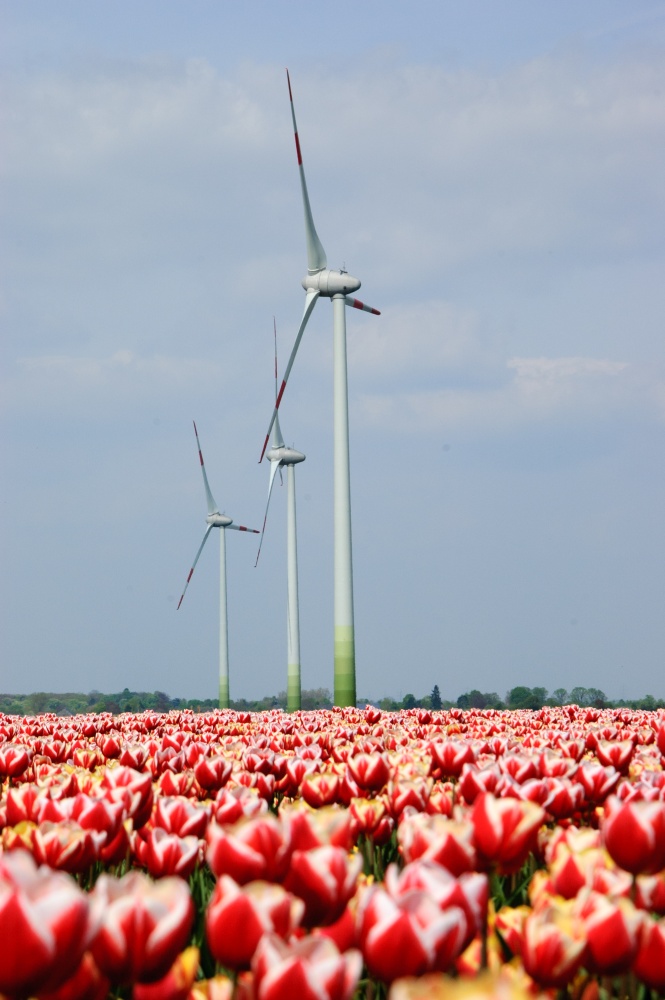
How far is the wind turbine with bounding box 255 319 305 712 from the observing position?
168ft

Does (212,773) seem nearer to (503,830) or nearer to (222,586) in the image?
(503,830)

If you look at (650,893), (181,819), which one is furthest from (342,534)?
(650,893)

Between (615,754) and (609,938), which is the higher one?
(615,754)

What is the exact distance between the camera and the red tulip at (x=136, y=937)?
8.59 ft

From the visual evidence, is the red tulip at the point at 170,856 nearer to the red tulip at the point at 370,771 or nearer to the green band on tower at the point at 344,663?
the red tulip at the point at 370,771

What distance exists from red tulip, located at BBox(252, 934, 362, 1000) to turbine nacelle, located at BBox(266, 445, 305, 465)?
53.1m

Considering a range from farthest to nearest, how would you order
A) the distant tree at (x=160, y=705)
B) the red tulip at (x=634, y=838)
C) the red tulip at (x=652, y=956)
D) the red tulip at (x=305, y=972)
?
1. the distant tree at (x=160, y=705)
2. the red tulip at (x=634, y=838)
3. the red tulip at (x=652, y=956)
4. the red tulip at (x=305, y=972)

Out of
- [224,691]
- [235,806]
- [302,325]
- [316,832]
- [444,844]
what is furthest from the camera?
[224,691]

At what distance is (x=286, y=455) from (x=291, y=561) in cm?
750

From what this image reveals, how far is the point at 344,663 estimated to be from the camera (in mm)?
33656

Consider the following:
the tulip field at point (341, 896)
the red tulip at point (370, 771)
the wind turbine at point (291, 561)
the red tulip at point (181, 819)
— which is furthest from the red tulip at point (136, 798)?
the wind turbine at point (291, 561)

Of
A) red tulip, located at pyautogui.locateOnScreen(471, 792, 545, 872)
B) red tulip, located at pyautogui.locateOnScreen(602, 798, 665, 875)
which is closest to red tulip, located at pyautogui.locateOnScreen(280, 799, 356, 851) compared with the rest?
red tulip, located at pyautogui.locateOnScreen(471, 792, 545, 872)

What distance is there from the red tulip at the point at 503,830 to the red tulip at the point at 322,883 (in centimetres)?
85

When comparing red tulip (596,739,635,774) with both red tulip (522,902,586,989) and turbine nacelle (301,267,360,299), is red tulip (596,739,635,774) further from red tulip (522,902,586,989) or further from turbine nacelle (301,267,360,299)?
turbine nacelle (301,267,360,299)
